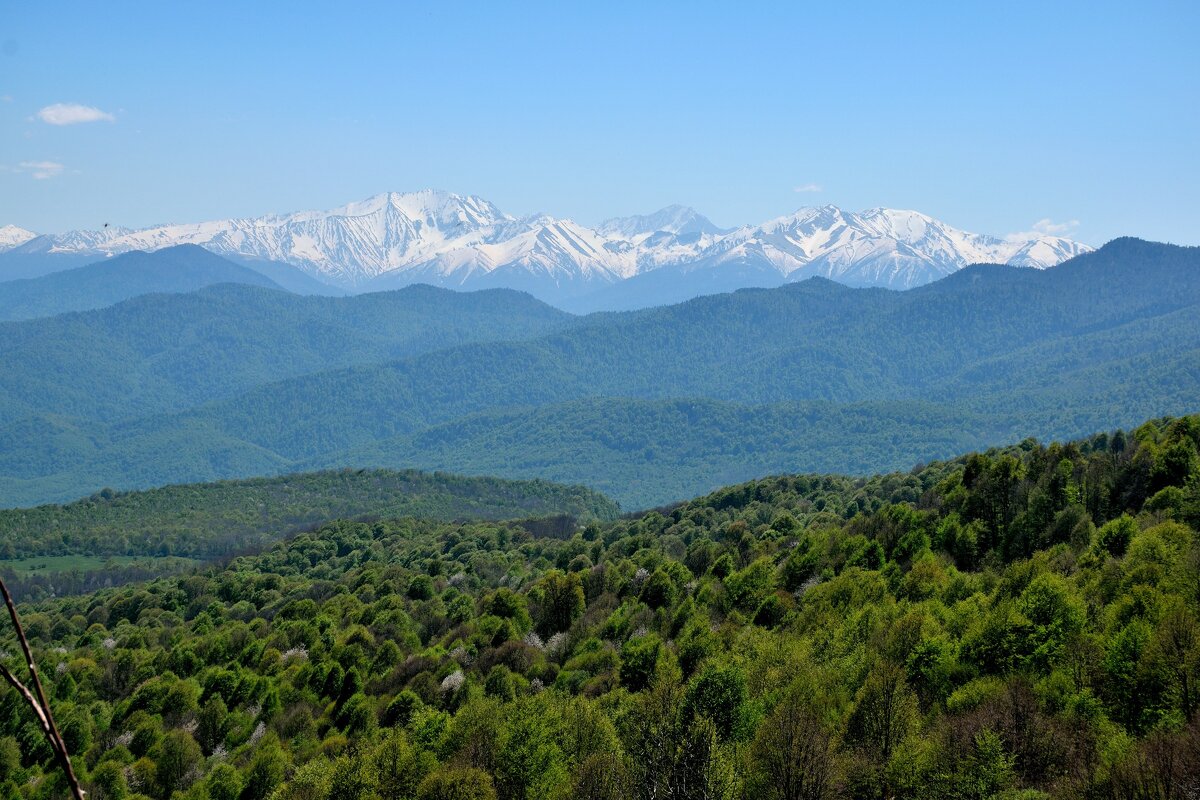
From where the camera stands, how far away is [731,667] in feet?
176

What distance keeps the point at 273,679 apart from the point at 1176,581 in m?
68.3

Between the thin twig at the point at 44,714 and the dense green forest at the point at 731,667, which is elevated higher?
the thin twig at the point at 44,714

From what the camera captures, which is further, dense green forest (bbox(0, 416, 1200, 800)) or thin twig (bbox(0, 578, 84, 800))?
dense green forest (bbox(0, 416, 1200, 800))

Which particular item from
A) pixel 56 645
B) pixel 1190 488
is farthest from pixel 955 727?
pixel 56 645

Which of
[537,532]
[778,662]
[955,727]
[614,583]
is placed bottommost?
[537,532]

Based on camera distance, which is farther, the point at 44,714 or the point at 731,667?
the point at 731,667

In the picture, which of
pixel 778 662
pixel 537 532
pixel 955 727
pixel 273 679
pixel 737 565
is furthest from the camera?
pixel 537 532

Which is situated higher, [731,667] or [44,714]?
[44,714]

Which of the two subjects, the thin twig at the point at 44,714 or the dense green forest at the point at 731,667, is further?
the dense green forest at the point at 731,667

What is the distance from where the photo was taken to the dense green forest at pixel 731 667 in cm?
3866

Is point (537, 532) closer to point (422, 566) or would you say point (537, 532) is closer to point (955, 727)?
point (422, 566)

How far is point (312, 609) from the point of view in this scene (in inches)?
4690

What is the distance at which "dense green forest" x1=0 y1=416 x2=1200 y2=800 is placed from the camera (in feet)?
127

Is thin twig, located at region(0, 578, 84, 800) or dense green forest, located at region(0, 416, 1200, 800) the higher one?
thin twig, located at region(0, 578, 84, 800)
